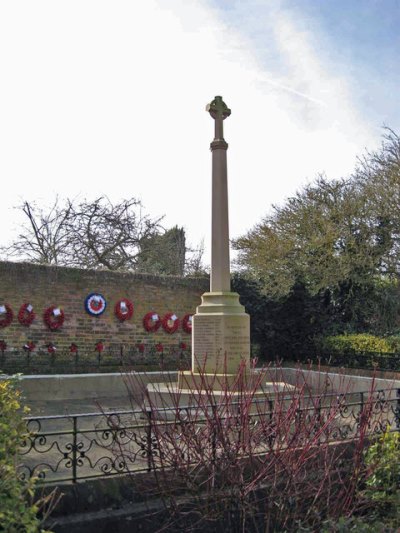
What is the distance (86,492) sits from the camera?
12.7ft

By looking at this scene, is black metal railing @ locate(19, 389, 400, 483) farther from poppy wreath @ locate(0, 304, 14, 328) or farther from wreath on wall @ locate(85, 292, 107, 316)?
wreath on wall @ locate(85, 292, 107, 316)

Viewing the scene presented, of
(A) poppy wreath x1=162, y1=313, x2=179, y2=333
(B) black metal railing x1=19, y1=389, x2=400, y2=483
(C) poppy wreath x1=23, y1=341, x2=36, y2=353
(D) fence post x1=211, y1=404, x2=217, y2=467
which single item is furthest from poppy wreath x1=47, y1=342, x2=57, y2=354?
(D) fence post x1=211, y1=404, x2=217, y2=467

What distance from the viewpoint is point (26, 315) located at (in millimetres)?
11656

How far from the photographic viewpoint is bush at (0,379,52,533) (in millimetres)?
2553

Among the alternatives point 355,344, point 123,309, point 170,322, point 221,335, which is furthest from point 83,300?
point 355,344

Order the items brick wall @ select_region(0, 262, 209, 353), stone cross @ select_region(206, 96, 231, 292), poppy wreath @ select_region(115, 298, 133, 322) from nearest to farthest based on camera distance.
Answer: stone cross @ select_region(206, 96, 231, 292) → brick wall @ select_region(0, 262, 209, 353) → poppy wreath @ select_region(115, 298, 133, 322)

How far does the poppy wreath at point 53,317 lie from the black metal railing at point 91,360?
2.00ft

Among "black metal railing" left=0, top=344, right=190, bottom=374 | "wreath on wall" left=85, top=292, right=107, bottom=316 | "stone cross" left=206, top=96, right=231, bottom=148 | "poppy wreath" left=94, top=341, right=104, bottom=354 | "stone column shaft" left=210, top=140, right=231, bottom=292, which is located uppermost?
"stone cross" left=206, top=96, right=231, bottom=148

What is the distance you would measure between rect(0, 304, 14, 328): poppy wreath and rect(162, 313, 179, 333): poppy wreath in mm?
3999

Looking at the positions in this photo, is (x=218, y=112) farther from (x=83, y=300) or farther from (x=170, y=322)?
(x=170, y=322)

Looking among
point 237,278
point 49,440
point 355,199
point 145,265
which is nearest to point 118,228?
point 145,265

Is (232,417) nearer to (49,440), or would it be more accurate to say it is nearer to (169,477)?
(169,477)

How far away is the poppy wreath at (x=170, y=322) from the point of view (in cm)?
1369

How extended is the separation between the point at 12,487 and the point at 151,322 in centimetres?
1077
